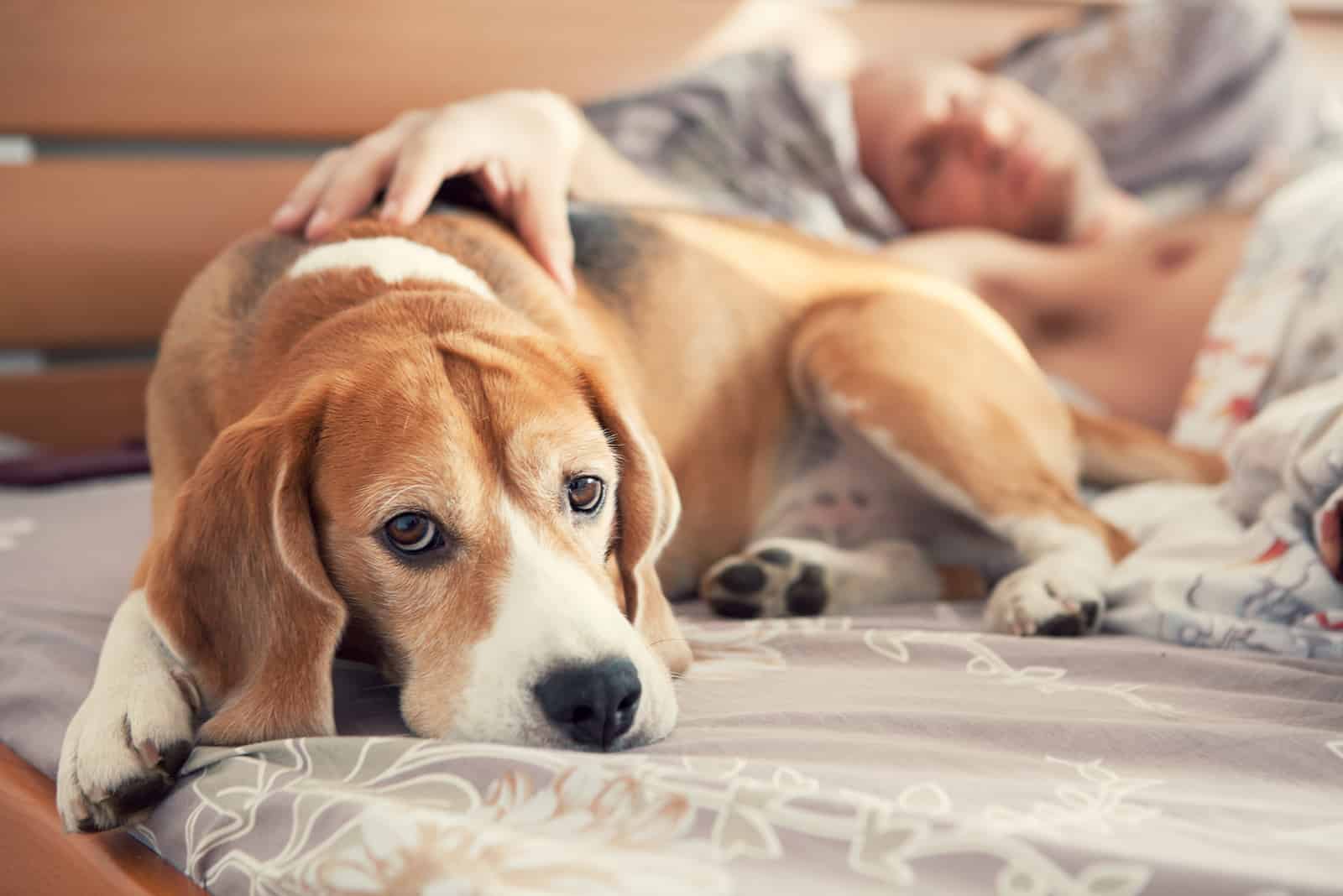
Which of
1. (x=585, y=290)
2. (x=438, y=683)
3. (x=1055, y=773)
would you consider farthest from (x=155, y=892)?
(x=585, y=290)

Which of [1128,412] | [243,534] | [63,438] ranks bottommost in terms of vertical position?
[63,438]

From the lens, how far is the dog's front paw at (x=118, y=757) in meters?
1.27

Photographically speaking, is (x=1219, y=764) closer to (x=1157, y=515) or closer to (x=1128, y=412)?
(x=1157, y=515)

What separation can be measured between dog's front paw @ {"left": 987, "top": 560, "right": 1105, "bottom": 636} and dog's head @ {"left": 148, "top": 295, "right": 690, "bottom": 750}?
637 mm

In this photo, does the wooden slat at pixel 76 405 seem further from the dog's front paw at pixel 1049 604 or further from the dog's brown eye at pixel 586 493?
the dog's front paw at pixel 1049 604

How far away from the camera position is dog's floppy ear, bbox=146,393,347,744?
1382mm

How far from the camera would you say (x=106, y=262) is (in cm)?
335

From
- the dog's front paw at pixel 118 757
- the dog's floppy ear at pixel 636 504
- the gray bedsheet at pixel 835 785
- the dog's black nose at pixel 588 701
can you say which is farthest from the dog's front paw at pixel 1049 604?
the dog's front paw at pixel 118 757

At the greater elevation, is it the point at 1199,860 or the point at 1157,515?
the point at 1199,860

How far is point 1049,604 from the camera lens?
1.84m

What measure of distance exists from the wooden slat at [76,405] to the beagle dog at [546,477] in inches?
68.2

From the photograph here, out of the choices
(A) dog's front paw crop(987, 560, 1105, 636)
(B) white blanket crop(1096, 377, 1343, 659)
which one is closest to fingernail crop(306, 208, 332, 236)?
(A) dog's front paw crop(987, 560, 1105, 636)

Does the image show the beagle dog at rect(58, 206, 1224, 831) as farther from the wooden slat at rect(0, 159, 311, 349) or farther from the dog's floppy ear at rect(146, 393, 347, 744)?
the wooden slat at rect(0, 159, 311, 349)

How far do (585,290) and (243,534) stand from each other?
0.97 meters
